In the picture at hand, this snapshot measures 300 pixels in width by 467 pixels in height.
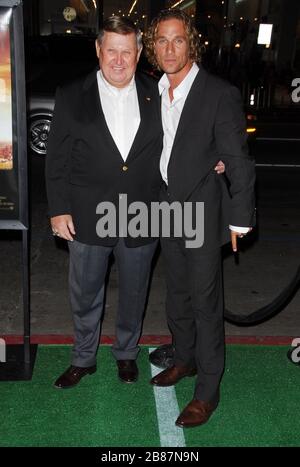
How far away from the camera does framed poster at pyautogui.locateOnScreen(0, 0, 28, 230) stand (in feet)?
9.80

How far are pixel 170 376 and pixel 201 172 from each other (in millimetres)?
1339

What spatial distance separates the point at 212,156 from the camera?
2.94 meters

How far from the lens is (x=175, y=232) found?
3156mm

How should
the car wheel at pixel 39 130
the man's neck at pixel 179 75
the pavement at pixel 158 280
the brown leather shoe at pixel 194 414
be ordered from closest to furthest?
the man's neck at pixel 179 75 < the brown leather shoe at pixel 194 414 < the pavement at pixel 158 280 < the car wheel at pixel 39 130

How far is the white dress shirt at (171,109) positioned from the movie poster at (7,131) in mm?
780

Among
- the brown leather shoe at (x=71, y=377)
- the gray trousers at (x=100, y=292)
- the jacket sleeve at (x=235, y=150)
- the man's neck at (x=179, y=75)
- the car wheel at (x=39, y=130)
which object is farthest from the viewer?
the car wheel at (x=39, y=130)

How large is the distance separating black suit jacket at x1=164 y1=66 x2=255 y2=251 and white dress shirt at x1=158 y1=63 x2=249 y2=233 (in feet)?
0.15

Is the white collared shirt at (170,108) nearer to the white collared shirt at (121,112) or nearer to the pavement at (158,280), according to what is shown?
the white collared shirt at (121,112)

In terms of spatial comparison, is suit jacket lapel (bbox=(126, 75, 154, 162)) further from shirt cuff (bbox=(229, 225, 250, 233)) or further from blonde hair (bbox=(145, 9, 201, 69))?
shirt cuff (bbox=(229, 225, 250, 233))

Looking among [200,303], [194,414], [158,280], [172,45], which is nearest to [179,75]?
[172,45]

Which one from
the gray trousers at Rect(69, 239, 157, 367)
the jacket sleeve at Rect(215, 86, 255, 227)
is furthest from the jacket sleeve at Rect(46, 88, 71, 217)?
the jacket sleeve at Rect(215, 86, 255, 227)

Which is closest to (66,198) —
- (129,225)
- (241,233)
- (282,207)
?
(129,225)

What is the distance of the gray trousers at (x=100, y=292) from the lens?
3.35 m

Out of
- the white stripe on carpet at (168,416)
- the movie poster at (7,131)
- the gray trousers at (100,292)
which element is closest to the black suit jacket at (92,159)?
the gray trousers at (100,292)
